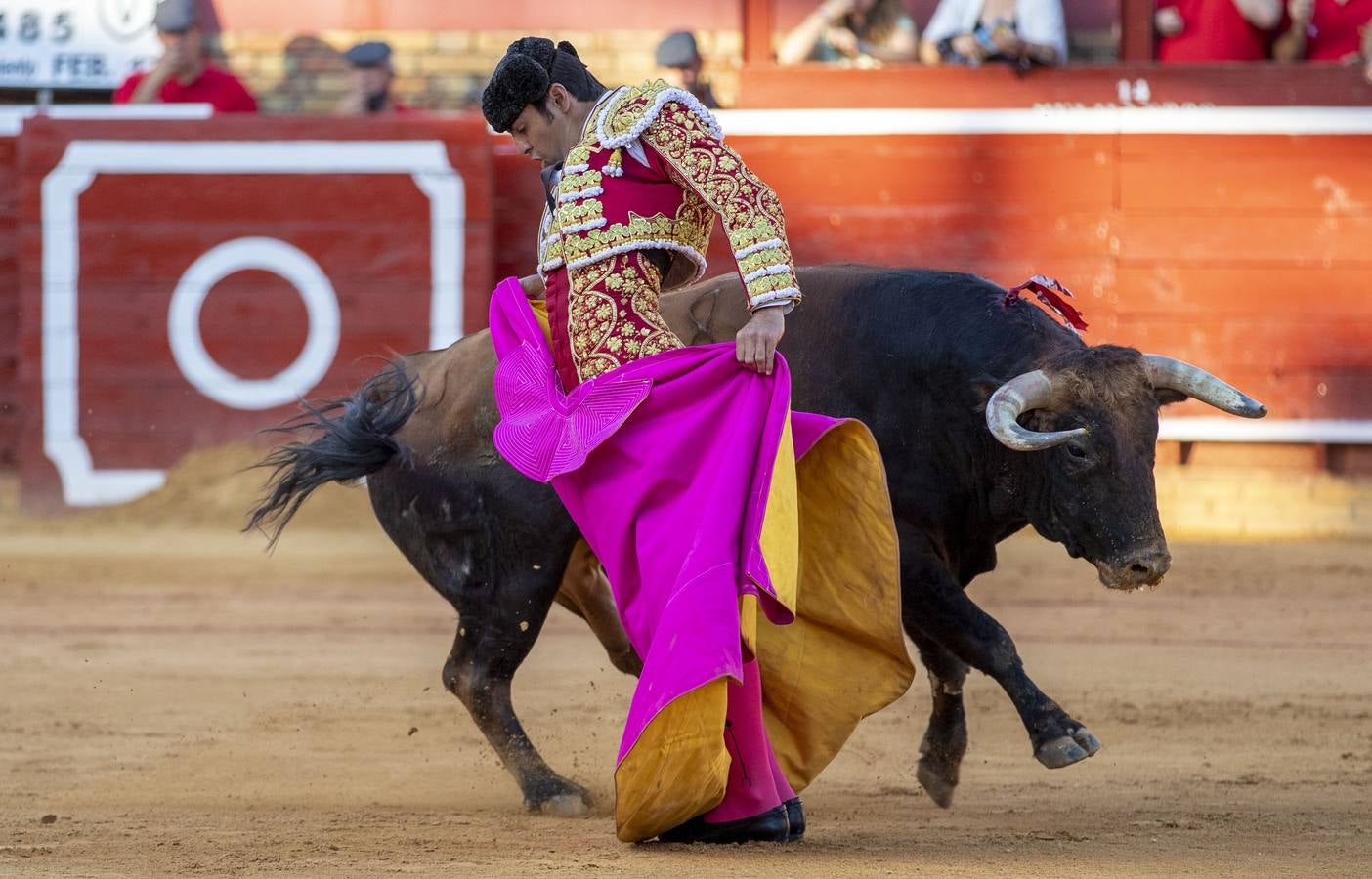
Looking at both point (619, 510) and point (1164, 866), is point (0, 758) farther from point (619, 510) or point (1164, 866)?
point (1164, 866)

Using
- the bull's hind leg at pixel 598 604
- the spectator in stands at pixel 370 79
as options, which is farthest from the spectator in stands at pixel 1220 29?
the bull's hind leg at pixel 598 604

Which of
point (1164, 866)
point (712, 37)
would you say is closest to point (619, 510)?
point (1164, 866)

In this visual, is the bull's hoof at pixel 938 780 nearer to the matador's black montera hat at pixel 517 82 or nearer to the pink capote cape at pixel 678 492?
the pink capote cape at pixel 678 492

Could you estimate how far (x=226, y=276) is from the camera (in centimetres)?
758

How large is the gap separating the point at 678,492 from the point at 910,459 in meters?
0.60

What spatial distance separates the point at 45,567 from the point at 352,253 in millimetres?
1772

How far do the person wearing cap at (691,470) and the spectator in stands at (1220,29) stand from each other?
15.5 ft

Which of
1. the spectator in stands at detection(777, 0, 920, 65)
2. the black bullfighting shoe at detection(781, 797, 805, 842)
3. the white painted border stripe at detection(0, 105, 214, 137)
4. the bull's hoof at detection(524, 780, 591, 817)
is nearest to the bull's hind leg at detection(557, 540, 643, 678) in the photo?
the bull's hoof at detection(524, 780, 591, 817)

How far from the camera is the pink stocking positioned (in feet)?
9.55

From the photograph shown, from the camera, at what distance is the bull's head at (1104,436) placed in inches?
123

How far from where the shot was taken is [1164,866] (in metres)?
2.79

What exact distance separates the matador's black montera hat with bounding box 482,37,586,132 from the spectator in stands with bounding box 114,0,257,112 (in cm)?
A: 492

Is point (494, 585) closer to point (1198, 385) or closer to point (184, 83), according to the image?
point (1198, 385)

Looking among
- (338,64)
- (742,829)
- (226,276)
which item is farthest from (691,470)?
(338,64)
